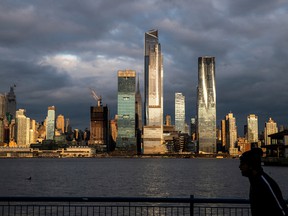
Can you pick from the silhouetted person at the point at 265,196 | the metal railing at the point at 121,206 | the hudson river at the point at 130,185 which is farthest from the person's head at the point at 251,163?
the hudson river at the point at 130,185

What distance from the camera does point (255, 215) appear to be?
7402 millimetres

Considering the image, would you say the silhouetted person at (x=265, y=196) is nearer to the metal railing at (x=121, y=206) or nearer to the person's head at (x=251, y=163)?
the person's head at (x=251, y=163)

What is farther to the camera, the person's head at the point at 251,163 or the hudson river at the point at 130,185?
the hudson river at the point at 130,185

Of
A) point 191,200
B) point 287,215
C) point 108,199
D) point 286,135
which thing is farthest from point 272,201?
point 286,135

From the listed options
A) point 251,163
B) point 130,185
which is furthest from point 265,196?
point 130,185

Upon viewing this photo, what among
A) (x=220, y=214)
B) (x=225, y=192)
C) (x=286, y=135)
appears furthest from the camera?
(x=286, y=135)

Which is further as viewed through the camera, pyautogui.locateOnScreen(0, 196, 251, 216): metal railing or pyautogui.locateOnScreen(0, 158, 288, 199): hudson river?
pyautogui.locateOnScreen(0, 158, 288, 199): hudson river

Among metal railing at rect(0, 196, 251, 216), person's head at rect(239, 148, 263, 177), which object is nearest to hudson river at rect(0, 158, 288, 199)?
metal railing at rect(0, 196, 251, 216)

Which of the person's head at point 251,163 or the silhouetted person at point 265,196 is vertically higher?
the person's head at point 251,163

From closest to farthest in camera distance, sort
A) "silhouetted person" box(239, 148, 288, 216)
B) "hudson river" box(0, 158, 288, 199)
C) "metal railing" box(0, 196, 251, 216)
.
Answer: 1. "silhouetted person" box(239, 148, 288, 216)
2. "metal railing" box(0, 196, 251, 216)
3. "hudson river" box(0, 158, 288, 199)

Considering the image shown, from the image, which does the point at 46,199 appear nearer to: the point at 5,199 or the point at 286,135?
the point at 5,199

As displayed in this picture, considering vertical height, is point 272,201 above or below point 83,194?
above

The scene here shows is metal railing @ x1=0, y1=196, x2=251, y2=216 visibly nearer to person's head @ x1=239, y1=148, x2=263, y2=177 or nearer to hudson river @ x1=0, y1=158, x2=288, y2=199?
person's head @ x1=239, y1=148, x2=263, y2=177

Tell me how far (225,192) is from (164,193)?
9.79m
